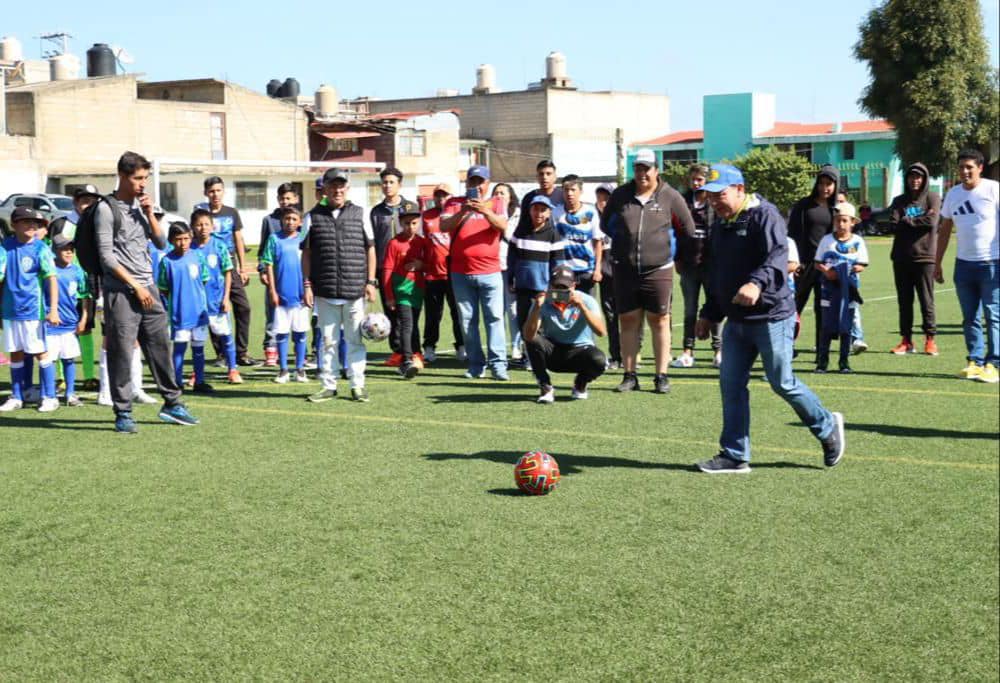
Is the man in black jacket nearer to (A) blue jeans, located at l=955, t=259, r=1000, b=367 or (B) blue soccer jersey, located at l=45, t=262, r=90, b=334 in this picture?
(A) blue jeans, located at l=955, t=259, r=1000, b=367

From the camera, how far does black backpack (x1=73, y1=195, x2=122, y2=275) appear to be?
9.30 m

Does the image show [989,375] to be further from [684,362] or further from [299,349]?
[299,349]

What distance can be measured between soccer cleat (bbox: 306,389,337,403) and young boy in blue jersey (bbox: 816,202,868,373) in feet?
16.5

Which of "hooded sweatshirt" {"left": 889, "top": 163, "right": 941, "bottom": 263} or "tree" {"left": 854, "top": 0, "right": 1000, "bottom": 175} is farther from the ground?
"tree" {"left": 854, "top": 0, "right": 1000, "bottom": 175}

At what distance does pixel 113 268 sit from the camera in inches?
366

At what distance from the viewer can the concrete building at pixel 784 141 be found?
72.8 metres

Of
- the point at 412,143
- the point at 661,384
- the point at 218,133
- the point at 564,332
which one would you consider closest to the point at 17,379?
the point at 564,332

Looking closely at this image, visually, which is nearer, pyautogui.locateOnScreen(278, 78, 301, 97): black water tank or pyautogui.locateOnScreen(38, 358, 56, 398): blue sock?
pyautogui.locateOnScreen(38, 358, 56, 398): blue sock

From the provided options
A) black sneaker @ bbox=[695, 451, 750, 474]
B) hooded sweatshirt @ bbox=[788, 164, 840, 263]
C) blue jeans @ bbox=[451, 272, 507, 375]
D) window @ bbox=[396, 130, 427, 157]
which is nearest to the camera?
black sneaker @ bbox=[695, 451, 750, 474]

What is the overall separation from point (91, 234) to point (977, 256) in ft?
25.4

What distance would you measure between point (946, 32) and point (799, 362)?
4449cm

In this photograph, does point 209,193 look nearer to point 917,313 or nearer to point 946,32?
point 917,313

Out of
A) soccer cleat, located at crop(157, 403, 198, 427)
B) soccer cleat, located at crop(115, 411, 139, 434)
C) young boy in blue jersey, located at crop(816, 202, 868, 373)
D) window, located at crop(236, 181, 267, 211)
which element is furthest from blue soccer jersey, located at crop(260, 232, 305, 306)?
window, located at crop(236, 181, 267, 211)

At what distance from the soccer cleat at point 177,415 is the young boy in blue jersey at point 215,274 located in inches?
83.7
